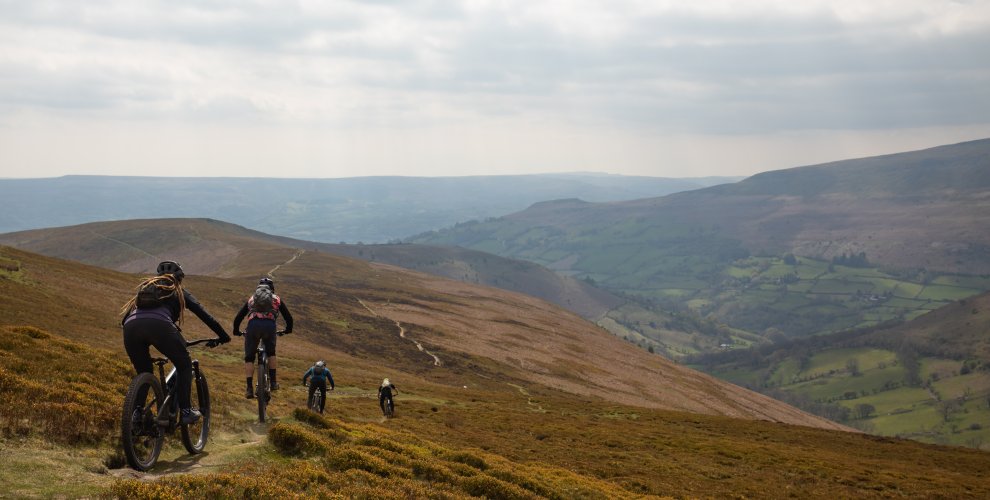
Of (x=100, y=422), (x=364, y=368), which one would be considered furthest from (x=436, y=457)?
(x=364, y=368)

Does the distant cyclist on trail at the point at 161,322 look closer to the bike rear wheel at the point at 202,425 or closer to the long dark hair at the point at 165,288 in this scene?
the long dark hair at the point at 165,288

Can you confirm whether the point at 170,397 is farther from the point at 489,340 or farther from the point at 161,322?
the point at 489,340

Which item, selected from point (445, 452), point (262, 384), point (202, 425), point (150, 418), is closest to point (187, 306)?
point (150, 418)

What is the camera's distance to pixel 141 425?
44.8 ft

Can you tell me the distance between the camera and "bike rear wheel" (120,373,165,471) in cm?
1320

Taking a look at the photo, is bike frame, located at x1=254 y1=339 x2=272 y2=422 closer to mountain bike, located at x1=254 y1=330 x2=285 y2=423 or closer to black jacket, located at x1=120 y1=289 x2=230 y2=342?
mountain bike, located at x1=254 y1=330 x2=285 y2=423

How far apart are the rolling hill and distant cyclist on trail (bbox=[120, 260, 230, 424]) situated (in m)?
2.13

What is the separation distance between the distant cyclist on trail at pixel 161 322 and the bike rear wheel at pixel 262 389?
5.81 m

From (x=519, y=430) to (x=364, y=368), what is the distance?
30.7m

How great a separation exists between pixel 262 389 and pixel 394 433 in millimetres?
6982

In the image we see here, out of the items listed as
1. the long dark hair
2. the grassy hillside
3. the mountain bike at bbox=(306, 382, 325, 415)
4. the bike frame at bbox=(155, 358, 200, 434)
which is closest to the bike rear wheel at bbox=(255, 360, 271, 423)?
the grassy hillside

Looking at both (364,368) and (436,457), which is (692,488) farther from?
(364,368)

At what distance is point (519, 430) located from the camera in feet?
136

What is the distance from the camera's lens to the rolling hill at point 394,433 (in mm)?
14305
